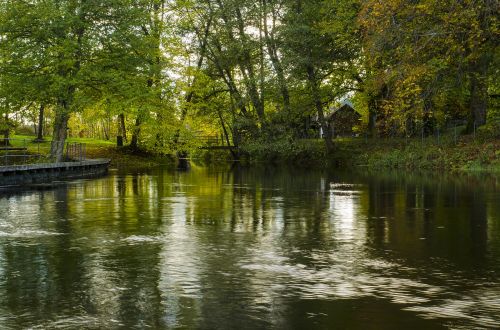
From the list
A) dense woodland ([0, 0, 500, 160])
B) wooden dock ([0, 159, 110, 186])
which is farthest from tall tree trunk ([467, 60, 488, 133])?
wooden dock ([0, 159, 110, 186])

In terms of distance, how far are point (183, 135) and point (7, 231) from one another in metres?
44.0

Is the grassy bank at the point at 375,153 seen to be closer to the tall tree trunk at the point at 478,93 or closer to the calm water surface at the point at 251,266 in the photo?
the tall tree trunk at the point at 478,93

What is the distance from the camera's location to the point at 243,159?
6328 centimetres

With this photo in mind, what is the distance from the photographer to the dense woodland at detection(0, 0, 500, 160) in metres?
30.5

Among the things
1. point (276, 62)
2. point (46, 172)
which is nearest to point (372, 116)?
point (276, 62)

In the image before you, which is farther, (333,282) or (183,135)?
(183,135)

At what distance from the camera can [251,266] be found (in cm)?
1024

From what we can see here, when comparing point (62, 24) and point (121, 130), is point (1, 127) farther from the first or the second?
point (121, 130)

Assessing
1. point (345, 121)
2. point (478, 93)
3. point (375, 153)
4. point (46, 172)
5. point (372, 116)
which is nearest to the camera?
point (46, 172)

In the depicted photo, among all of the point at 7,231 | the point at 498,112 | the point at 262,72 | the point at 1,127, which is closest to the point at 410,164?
the point at 498,112

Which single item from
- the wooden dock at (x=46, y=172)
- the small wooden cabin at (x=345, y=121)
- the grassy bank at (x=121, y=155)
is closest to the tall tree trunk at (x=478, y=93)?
the wooden dock at (x=46, y=172)

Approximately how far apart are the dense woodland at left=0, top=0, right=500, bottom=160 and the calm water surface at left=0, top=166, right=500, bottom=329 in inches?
484

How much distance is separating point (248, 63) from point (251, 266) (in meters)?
48.5

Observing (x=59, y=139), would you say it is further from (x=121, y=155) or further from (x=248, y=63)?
(x=248, y=63)
